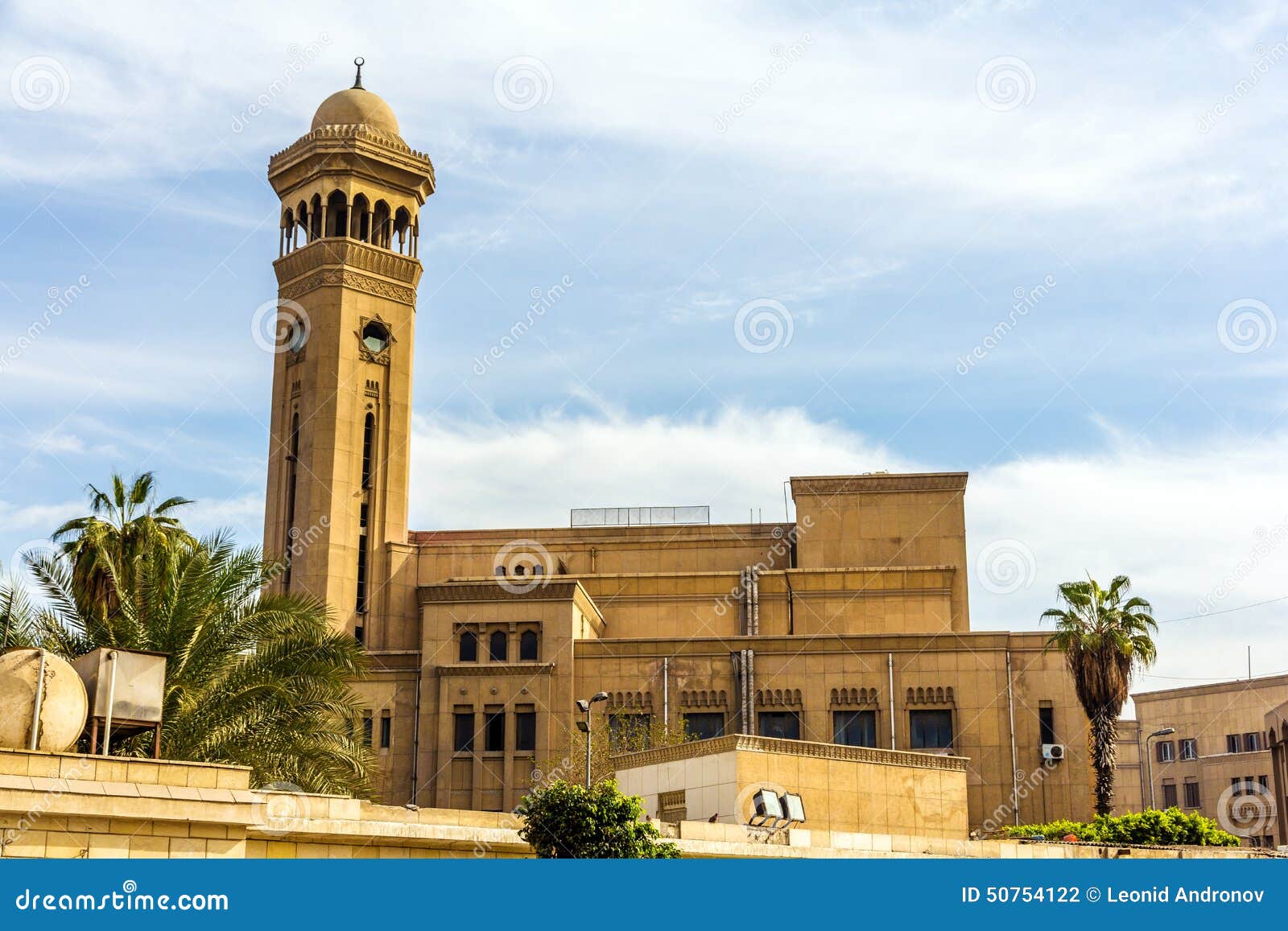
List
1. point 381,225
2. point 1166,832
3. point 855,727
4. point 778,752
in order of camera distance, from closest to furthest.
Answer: point 1166,832 < point 778,752 < point 855,727 < point 381,225

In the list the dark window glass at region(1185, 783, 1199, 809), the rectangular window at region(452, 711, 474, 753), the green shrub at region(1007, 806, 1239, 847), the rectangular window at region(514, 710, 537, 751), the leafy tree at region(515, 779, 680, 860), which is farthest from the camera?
the dark window glass at region(1185, 783, 1199, 809)

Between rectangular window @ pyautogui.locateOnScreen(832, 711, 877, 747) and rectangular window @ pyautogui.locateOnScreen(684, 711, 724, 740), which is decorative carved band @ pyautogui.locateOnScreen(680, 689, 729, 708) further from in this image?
rectangular window @ pyautogui.locateOnScreen(832, 711, 877, 747)

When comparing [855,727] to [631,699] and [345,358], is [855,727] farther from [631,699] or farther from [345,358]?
[345,358]

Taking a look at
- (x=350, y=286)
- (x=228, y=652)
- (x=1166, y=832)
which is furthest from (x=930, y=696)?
(x=228, y=652)

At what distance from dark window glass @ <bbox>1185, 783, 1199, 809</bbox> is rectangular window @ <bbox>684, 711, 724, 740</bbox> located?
3720cm

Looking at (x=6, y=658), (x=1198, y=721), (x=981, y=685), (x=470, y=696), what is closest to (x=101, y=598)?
(x=6, y=658)

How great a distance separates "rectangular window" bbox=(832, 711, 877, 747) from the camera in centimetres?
5519

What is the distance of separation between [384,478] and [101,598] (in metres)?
32.9

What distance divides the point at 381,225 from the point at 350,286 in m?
3.82

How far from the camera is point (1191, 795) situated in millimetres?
81250

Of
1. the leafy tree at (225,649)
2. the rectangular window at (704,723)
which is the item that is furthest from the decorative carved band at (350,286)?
the leafy tree at (225,649)

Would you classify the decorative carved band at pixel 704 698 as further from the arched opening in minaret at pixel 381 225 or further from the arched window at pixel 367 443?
the arched opening in minaret at pixel 381 225

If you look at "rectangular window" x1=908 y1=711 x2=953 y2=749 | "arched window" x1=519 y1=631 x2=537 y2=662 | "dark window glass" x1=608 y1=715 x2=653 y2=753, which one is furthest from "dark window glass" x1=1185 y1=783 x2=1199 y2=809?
"arched window" x1=519 y1=631 x2=537 y2=662

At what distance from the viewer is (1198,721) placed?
82.6 m
